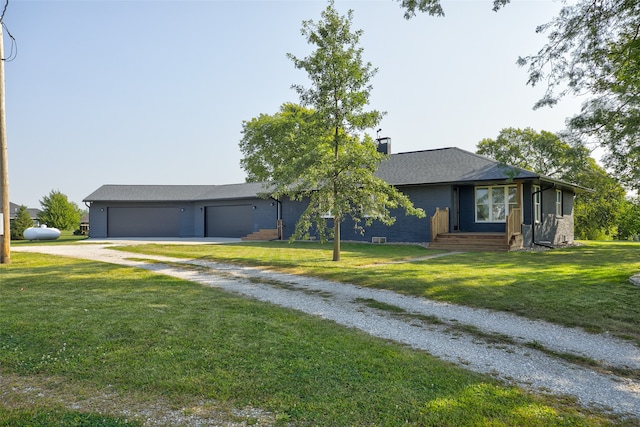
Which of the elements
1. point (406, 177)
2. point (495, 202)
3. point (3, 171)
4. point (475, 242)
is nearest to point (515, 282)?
point (475, 242)

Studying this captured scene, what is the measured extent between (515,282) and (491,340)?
12.6 feet

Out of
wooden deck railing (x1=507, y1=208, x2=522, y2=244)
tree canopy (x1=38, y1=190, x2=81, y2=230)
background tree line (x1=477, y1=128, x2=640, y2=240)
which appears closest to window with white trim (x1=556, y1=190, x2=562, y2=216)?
background tree line (x1=477, y1=128, x2=640, y2=240)

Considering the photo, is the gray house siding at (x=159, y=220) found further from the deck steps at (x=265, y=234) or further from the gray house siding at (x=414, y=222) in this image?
the gray house siding at (x=414, y=222)

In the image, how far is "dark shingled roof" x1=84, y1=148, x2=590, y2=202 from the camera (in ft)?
55.3

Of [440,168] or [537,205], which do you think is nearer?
[537,205]

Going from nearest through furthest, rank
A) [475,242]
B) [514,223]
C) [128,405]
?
[128,405] < [514,223] < [475,242]

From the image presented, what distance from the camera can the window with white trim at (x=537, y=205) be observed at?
16.9 meters

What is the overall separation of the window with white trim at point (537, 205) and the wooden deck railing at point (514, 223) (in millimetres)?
1701

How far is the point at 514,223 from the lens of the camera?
1554cm

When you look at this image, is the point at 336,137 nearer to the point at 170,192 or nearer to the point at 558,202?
the point at 558,202

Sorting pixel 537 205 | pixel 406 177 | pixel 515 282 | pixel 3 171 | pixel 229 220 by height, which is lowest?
pixel 515 282

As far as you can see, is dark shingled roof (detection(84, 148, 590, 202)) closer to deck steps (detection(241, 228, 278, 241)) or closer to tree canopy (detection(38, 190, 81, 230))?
deck steps (detection(241, 228, 278, 241))

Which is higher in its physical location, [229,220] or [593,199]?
[593,199]

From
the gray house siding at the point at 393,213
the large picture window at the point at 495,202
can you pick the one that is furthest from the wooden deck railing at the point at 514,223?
the large picture window at the point at 495,202
